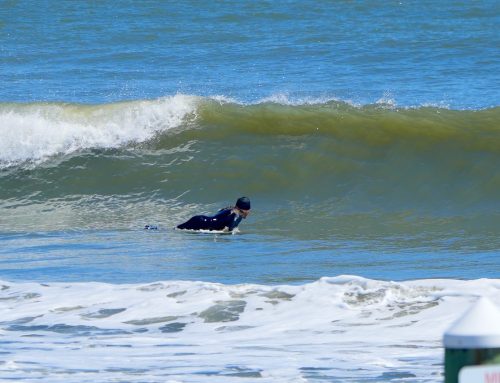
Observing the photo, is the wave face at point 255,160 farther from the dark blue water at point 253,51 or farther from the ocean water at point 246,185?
the dark blue water at point 253,51

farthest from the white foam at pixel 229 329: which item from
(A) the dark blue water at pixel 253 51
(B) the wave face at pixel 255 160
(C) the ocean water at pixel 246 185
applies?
(A) the dark blue water at pixel 253 51

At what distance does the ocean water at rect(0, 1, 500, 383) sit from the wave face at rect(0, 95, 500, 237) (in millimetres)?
37

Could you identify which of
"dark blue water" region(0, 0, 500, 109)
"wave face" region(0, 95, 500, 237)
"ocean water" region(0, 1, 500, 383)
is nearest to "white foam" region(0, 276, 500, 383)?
"ocean water" region(0, 1, 500, 383)

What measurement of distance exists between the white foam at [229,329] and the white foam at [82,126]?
8296 mm

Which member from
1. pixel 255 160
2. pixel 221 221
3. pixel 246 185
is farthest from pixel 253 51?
pixel 221 221

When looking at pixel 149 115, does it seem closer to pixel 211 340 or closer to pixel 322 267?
pixel 322 267

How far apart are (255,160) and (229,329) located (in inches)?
353

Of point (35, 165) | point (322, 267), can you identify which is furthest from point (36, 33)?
point (322, 267)

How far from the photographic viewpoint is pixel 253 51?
2275 centimetres

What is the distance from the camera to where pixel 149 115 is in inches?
675

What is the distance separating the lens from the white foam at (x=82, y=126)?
16719mm

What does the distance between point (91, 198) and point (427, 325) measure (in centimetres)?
888

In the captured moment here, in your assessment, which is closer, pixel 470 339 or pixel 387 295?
pixel 470 339

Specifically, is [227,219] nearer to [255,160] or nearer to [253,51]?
[255,160]
